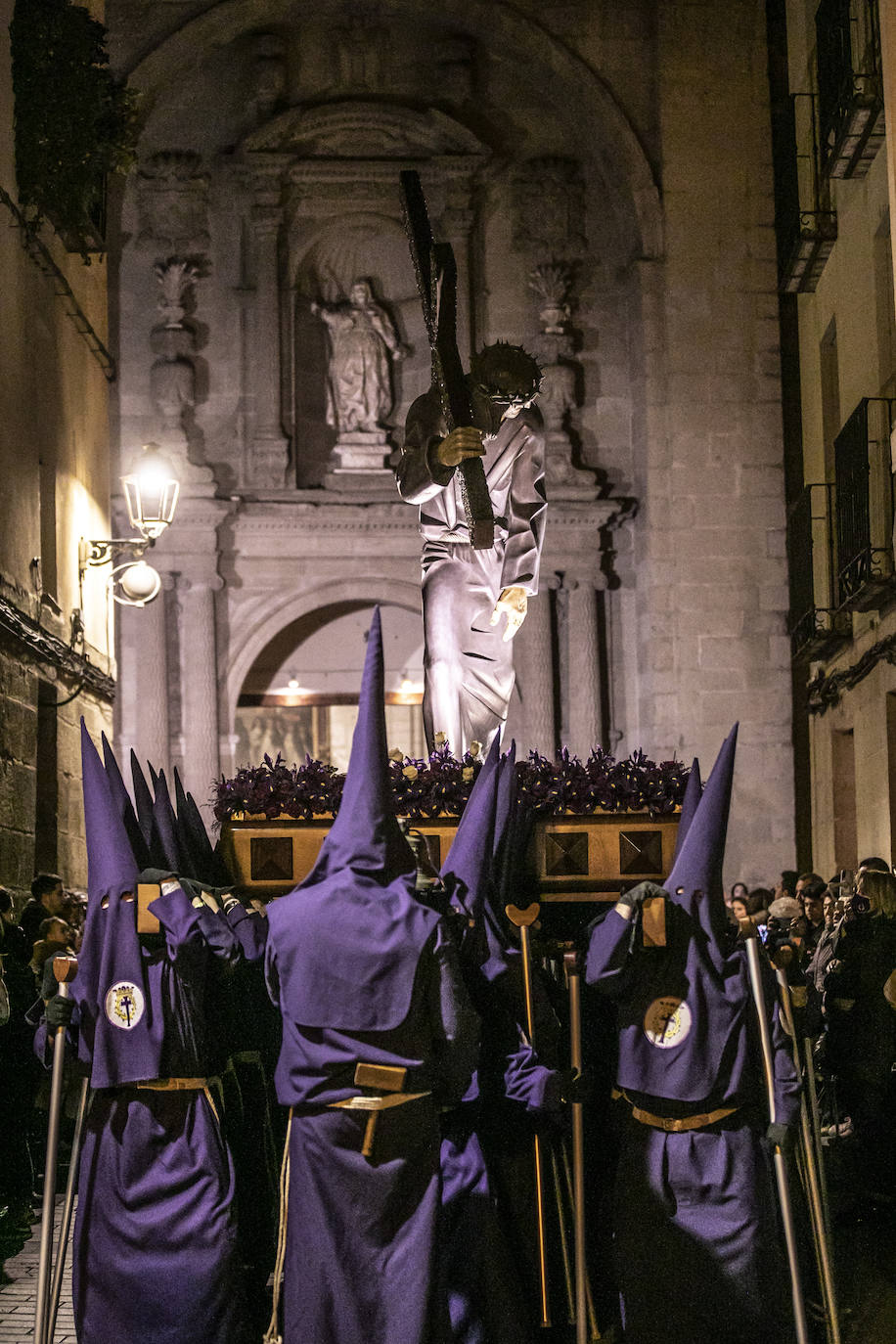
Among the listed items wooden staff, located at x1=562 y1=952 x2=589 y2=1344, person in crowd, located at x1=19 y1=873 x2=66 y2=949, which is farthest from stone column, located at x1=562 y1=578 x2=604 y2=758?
wooden staff, located at x1=562 y1=952 x2=589 y2=1344

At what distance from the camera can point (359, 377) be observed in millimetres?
18703

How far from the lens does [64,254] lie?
1427 cm

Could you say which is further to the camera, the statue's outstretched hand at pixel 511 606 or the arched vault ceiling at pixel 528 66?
the arched vault ceiling at pixel 528 66

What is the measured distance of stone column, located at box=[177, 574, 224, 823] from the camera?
17.6 m

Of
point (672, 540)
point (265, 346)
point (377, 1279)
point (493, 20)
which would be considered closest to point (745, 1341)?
point (377, 1279)

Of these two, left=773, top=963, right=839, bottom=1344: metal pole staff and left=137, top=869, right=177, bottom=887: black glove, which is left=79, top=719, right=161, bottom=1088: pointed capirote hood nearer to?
left=137, top=869, right=177, bottom=887: black glove

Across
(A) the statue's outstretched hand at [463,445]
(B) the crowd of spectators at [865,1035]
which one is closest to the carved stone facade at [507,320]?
(B) the crowd of spectators at [865,1035]

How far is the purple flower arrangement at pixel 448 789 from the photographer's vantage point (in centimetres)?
743

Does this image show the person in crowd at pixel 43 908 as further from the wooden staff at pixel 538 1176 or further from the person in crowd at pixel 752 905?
the person in crowd at pixel 752 905

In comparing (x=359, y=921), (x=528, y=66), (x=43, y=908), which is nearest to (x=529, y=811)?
(x=359, y=921)

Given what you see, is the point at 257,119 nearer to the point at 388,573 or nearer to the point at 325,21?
the point at 325,21

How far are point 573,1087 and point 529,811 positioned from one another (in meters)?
1.70

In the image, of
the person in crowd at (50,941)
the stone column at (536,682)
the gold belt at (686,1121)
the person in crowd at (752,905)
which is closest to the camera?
the gold belt at (686,1121)

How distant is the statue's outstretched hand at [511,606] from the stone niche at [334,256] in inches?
415
